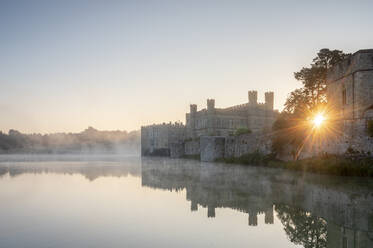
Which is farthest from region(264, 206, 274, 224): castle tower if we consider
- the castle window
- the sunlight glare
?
the castle window

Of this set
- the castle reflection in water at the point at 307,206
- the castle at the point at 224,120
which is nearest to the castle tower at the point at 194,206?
the castle reflection in water at the point at 307,206

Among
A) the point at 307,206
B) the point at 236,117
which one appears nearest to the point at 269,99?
the point at 236,117

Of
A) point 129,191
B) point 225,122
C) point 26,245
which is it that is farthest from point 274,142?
point 225,122

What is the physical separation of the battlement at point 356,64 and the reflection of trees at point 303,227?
734 inches

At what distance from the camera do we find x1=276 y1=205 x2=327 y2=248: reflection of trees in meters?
7.29

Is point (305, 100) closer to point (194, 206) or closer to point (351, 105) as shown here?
point (351, 105)

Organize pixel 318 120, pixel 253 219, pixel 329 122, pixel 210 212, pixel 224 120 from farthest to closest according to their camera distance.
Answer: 1. pixel 224 120
2. pixel 318 120
3. pixel 329 122
4. pixel 210 212
5. pixel 253 219

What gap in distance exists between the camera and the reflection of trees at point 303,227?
7291mm

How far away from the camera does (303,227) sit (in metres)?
8.41

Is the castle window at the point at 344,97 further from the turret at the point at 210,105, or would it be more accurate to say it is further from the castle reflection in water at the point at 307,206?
the turret at the point at 210,105

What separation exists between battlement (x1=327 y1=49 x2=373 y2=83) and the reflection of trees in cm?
1864

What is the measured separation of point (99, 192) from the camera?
1477cm

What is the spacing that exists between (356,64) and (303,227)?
68.7 ft

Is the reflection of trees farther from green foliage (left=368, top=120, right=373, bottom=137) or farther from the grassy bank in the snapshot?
green foliage (left=368, top=120, right=373, bottom=137)
